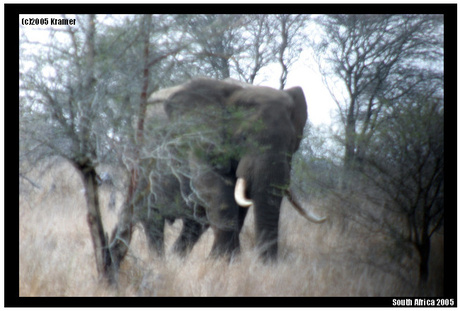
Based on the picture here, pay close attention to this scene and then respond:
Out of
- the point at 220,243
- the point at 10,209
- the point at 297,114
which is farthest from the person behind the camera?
the point at 297,114

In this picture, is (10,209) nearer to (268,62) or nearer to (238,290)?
(238,290)

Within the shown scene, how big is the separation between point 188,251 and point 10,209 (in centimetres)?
246

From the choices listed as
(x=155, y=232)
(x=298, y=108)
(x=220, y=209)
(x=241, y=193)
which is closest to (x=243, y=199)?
(x=241, y=193)

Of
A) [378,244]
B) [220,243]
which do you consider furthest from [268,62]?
[378,244]

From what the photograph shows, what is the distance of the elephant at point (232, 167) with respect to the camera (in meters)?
5.35

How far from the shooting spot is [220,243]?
6.39 m

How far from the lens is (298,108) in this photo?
279 inches

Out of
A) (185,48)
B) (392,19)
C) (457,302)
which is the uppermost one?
(392,19)

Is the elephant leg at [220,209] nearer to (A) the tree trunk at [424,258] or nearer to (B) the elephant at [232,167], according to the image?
(B) the elephant at [232,167]

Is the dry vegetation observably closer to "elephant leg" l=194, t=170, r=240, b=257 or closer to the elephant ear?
"elephant leg" l=194, t=170, r=240, b=257

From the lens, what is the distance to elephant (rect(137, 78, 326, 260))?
5.35 meters

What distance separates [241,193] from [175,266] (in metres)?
1.29

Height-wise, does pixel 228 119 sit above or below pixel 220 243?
above

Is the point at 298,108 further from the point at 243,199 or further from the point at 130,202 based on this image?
the point at 130,202
